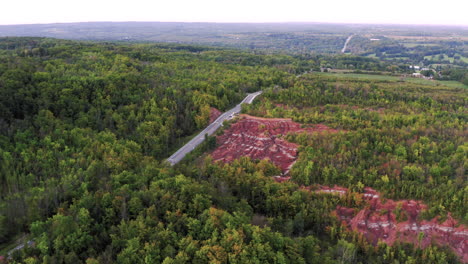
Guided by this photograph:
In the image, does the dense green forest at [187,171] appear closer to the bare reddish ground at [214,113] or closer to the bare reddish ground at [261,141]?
the bare reddish ground at [214,113]

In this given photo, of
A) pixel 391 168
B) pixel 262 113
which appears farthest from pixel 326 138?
pixel 262 113

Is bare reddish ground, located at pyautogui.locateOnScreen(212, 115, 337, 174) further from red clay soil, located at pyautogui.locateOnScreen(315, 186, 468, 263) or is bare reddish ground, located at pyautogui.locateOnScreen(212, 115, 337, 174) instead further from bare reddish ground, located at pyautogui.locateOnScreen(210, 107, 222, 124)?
red clay soil, located at pyautogui.locateOnScreen(315, 186, 468, 263)

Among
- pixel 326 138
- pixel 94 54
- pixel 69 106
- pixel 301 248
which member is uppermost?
pixel 94 54

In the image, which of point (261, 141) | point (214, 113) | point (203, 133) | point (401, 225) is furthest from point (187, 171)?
point (214, 113)

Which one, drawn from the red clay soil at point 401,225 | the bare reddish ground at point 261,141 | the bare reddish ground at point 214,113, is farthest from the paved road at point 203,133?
the red clay soil at point 401,225

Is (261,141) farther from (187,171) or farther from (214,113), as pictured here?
(187,171)

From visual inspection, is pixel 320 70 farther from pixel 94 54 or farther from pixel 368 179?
pixel 368 179
